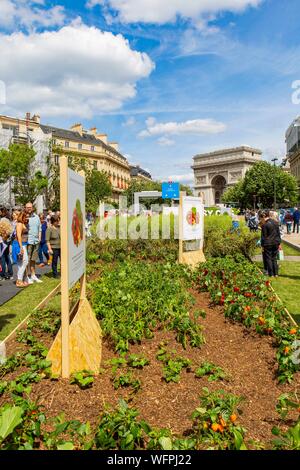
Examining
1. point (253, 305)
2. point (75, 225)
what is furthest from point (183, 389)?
point (253, 305)

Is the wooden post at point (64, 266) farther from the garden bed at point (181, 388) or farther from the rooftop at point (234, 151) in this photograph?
the rooftop at point (234, 151)

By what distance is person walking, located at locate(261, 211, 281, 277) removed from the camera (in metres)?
11.0

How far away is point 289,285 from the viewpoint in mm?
10023

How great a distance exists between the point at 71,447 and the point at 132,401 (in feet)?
3.47

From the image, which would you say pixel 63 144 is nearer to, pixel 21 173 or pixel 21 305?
pixel 21 173

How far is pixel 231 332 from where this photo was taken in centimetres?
568

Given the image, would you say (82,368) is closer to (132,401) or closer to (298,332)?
(132,401)

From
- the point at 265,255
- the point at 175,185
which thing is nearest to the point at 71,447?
the point at 265,255

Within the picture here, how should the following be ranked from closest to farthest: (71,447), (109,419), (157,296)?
(71,447) → (109,419) → (157,296)

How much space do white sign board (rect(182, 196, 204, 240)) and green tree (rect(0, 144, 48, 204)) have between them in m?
40.3

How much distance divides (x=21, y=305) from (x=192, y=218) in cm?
557

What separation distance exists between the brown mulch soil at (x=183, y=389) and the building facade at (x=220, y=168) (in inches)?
4073

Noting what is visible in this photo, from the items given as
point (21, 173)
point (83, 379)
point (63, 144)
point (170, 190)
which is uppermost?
point (63, 144)

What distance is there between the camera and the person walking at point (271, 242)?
11.0m
